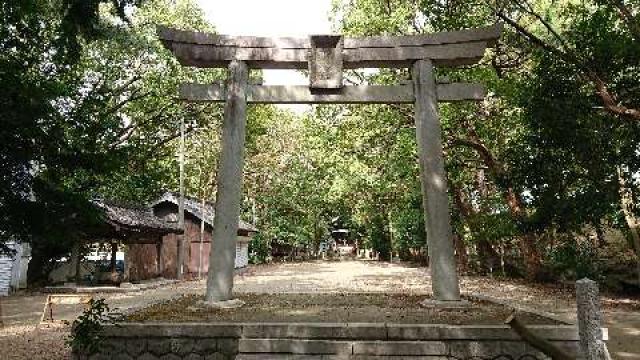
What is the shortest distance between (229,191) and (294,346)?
4007mm

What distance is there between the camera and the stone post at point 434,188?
9445 millimetres

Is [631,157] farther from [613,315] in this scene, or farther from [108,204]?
[108,204]

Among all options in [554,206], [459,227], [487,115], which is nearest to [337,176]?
[459,227]

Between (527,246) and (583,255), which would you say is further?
(527,246)

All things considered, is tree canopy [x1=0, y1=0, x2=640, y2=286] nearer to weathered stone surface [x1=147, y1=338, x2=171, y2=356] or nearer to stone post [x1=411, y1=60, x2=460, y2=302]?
weathered stone surface [x1=147, y1=338, x2=171, y2=356]

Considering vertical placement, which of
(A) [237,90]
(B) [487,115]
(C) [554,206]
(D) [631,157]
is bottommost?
(C) [554,206]

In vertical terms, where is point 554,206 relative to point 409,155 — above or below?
below

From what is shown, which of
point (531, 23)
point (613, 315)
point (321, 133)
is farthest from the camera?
point (321, 133)

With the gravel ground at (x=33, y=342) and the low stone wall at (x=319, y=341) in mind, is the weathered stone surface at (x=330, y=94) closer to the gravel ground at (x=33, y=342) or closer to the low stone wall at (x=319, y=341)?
the low stone wall at (x=319, y=341)

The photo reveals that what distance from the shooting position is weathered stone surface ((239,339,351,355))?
6.80 metres

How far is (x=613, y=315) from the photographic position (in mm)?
12344

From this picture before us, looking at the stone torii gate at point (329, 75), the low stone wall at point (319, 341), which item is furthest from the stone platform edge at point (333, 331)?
the stone torii gate at point (329, 75)

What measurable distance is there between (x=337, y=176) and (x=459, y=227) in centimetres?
720

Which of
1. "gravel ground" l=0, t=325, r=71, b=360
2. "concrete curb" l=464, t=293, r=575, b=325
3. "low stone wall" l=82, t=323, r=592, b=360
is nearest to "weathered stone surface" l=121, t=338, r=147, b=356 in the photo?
"low stone wall" l=82, t=323, r=592, b=360
